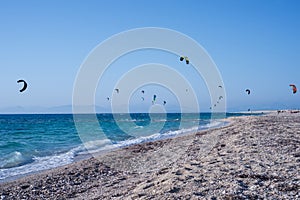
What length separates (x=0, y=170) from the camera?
12289mm

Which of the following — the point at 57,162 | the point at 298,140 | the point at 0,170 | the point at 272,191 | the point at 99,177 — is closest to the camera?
the point at 272,191

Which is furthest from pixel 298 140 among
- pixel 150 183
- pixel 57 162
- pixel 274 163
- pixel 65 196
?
pixel 57 162

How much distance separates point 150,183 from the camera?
22.3 ft

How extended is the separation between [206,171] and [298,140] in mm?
5129

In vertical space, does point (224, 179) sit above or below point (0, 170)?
above

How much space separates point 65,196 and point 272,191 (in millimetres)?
4927

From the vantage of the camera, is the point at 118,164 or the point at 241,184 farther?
the point at 118,164

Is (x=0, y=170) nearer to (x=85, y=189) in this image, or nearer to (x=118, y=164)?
(x=118, y=164)

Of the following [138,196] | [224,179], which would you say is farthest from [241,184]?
[138,196]

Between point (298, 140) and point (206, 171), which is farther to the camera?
point (298, 140)

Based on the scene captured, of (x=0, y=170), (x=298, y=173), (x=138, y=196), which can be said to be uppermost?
(x=298, y=173)

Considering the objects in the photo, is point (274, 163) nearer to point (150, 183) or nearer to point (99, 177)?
point (150, 183)

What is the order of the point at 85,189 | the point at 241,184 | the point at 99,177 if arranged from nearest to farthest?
the point at 241,184
the point at 85,189
the point at 99,177

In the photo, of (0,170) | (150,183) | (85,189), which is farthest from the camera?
(0,170)
